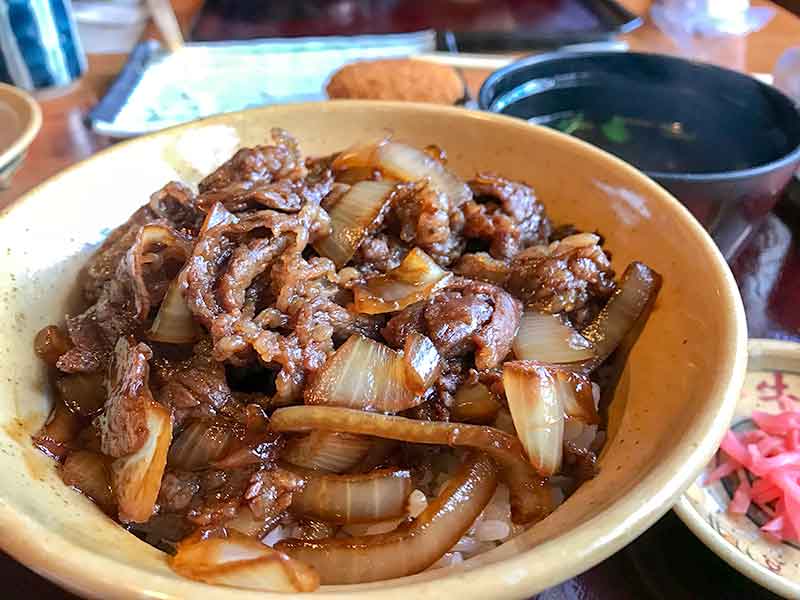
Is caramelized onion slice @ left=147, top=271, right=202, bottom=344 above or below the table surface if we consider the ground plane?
above

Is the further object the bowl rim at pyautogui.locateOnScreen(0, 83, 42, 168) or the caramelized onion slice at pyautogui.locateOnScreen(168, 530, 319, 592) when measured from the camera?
the bowl rim at pyautogui.locateOnScreen(0, 83, 42, 168)

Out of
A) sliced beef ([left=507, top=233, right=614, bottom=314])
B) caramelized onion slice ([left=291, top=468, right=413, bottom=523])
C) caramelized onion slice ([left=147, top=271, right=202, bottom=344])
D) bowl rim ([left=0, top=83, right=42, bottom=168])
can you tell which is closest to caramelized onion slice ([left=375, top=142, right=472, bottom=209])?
sliced beef ([left=507, top=233, right=614, bottom=314])

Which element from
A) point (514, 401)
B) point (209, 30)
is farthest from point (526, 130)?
point (209, 30)

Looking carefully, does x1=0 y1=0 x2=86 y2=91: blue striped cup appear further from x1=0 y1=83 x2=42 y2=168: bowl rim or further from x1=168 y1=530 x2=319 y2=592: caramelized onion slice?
x1=168 y1=530 x2=319 y2=592: caramelized onion slice

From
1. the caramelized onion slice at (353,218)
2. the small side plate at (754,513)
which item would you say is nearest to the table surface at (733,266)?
the small side plate at (754,513)

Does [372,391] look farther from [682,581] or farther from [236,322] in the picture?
[682,581]

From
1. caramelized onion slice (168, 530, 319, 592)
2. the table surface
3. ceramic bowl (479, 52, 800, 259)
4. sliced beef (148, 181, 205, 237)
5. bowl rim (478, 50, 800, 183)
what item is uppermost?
sliced beef (148, 181, 205, 237)

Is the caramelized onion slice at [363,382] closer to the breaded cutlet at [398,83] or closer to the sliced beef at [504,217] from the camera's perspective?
the sliced beef at [504,217]
